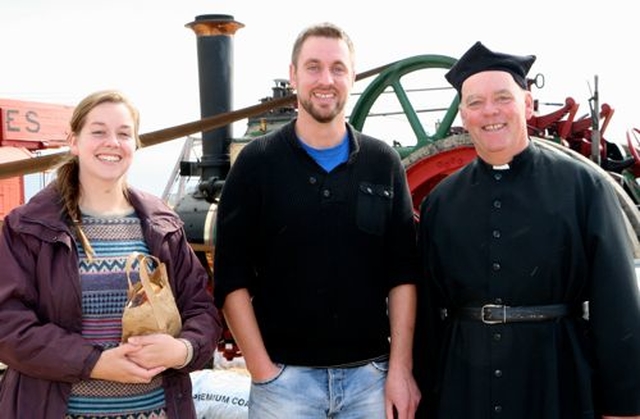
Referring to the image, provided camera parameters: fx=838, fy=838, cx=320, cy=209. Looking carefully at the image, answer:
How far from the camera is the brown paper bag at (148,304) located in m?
2.26

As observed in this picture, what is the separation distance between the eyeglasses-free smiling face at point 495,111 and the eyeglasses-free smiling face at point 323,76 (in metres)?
0.39

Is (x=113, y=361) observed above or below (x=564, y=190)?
below

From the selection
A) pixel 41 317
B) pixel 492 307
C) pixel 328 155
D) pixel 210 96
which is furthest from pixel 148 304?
pixel 210 96

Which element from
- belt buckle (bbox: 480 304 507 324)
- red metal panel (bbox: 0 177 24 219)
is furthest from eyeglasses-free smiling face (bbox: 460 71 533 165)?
red metal panel (bbox: 0 177 24 219)

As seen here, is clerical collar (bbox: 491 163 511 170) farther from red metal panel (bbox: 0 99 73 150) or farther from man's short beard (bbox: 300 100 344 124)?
red metal panel (bbox: 0 99 73 150)

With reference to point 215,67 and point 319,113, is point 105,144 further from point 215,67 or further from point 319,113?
point 215,67

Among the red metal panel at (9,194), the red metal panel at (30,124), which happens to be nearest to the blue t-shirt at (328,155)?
the red metal panel at (30,124)

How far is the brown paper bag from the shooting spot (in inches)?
89.0

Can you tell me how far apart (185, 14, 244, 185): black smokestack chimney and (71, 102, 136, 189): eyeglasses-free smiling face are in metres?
3.89

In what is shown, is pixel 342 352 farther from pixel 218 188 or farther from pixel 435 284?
pixel 218 188

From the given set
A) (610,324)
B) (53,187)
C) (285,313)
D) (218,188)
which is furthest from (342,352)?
(218,188)

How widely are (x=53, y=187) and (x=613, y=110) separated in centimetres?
656

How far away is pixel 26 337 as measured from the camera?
2217mm

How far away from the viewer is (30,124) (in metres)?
8.87
